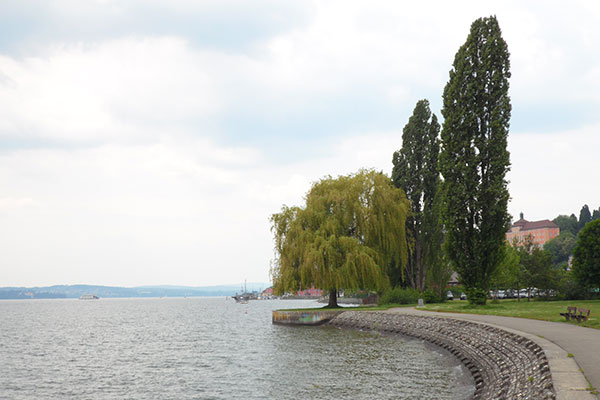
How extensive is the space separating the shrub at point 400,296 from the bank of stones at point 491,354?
44.5ft

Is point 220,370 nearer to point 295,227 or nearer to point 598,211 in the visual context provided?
point 295,227

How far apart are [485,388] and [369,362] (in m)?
8.45

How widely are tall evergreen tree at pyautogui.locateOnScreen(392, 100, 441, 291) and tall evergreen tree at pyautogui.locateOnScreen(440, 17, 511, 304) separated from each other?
35.6ft

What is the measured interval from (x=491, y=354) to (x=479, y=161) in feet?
76.7

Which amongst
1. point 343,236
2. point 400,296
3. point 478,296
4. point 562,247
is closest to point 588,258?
point 478,296

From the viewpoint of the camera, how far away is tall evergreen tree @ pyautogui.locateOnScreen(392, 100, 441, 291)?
53375mm

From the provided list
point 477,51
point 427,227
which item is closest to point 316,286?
point 427,227

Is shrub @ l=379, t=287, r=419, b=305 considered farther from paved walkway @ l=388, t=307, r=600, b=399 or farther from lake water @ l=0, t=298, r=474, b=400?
paved walkway @ l=388, t=307, r=600, b=399

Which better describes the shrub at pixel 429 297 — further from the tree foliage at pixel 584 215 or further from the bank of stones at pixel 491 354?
the tree foliage at pixel 584 215

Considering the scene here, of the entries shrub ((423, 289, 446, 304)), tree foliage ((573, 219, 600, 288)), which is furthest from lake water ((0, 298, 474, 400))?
tree foliage ((573, 219, 600, 288))

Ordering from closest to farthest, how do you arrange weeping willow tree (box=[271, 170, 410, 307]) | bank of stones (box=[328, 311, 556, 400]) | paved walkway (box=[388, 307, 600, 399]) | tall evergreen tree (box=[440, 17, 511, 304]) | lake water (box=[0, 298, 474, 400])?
paved walkway (box=[388, 307, 600, 399]) < bank of stones (box=[328, 311, 556, 400]) < lake water (box=[0, 298, 474, 400]) < tall evergreen tree (box=[440, 17, 511, 304]) < weeping willow tree (box=[271, 170, 410, 307])

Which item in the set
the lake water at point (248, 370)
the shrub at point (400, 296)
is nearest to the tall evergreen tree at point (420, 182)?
the shrub at point (400, 296)

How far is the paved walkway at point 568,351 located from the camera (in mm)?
11188

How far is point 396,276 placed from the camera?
54.4m
